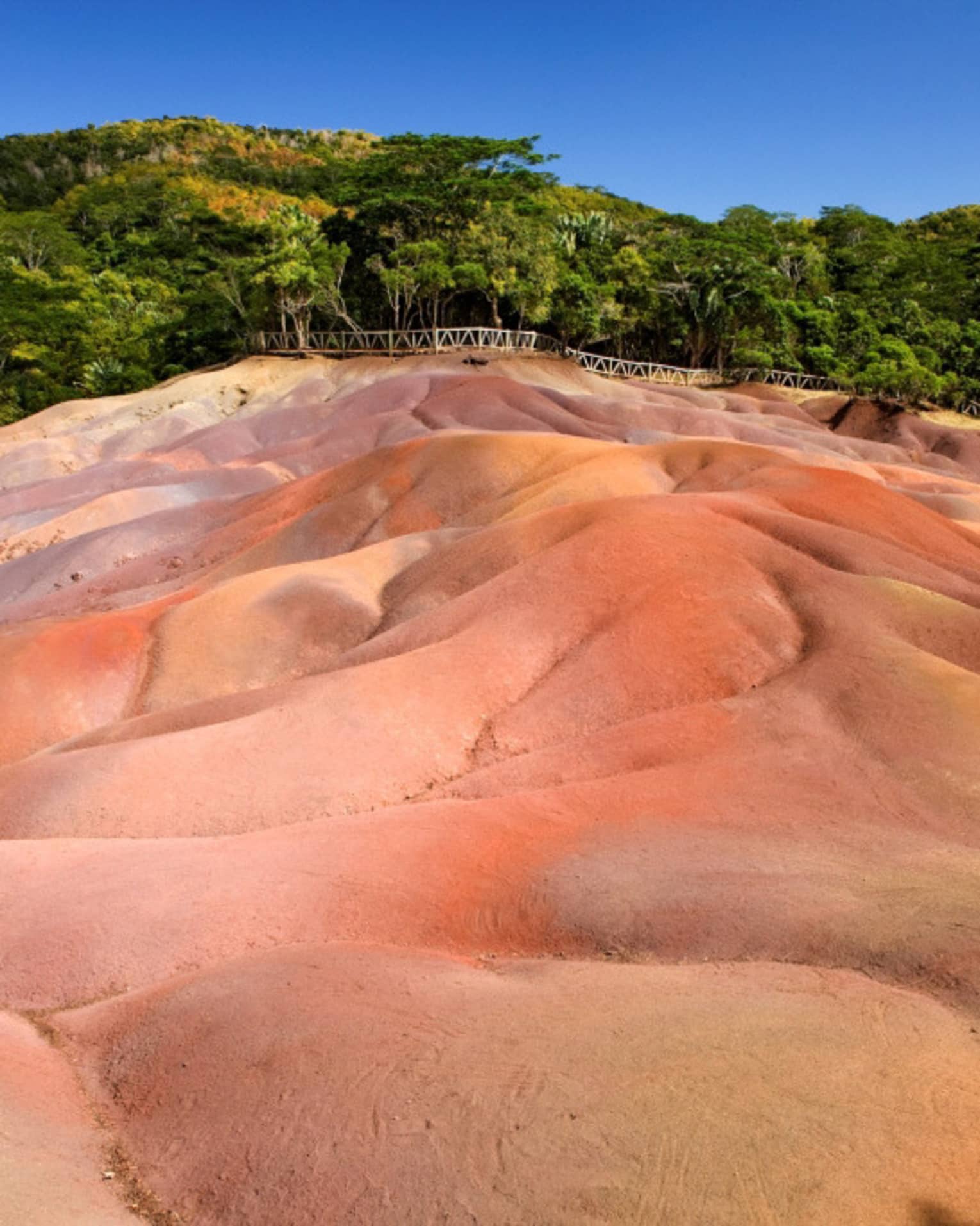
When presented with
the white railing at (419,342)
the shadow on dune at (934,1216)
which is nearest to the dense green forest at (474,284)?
the white railing at (419,342)

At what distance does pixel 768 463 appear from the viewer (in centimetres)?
2600

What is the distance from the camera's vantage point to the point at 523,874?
10617 mm

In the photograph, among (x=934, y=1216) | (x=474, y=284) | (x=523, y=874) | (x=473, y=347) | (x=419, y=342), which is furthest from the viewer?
(x=419, y=342)

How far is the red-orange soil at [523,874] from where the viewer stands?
622cm

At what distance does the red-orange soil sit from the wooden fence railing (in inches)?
1421

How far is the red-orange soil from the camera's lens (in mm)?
6223

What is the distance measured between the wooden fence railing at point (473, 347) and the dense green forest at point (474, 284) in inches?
45.4

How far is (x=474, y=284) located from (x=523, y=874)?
2017 inches

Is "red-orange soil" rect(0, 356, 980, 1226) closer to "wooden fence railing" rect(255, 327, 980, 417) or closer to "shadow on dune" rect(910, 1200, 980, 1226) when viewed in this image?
"shadow on dune" rect(910, 1200, 980, 1226)

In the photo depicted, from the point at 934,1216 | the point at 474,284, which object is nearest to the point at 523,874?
the point at 934,1216

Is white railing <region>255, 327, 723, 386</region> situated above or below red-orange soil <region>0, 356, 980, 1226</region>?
below

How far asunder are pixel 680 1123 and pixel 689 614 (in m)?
10.8

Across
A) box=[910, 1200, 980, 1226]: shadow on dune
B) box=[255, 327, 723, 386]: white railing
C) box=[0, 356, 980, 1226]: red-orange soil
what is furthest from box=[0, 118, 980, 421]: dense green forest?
box=[910, 1200, 980, 1226]: shadow on dune

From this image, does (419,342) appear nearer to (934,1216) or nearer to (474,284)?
(474,284)
